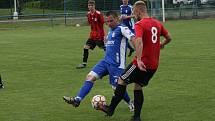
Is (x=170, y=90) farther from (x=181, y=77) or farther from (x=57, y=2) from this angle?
(x=57, y=2)

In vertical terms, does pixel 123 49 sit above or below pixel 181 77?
above

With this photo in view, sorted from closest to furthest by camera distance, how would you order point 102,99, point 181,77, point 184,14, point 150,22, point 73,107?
point 150,22 < point 102,99 < point 73,107 < point 181,77 < point 184,14

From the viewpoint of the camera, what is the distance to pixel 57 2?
193 feet

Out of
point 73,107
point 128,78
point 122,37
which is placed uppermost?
point 122,37

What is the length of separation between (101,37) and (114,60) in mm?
7058

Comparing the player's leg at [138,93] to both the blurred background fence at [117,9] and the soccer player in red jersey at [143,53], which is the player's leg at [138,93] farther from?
the blurred background fence at [117,9]

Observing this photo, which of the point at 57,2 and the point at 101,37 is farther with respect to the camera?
the point at 57,2

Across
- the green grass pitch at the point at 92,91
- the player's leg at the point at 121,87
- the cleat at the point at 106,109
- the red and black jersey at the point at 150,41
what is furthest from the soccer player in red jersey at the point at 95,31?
the red and black jersey at the point at 150,41

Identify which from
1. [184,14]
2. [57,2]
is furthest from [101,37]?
[57,2]

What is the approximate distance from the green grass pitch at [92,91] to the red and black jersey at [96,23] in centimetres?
97

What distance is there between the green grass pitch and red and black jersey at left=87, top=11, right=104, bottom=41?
3.17ft

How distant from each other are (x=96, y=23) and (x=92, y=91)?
484 cm

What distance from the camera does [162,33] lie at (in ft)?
27.9

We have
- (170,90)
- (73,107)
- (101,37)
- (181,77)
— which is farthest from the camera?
(101,37)
